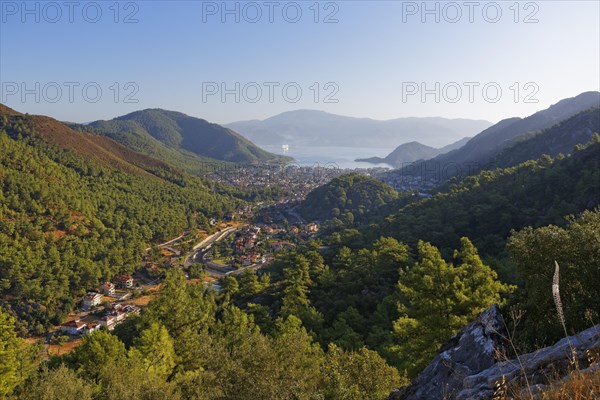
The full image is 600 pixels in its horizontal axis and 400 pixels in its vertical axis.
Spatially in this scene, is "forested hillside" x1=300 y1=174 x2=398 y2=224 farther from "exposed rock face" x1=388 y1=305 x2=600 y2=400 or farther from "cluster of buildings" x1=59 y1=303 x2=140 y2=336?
"exposed rock face" x1=388 y1=305 x2=600 y2=400

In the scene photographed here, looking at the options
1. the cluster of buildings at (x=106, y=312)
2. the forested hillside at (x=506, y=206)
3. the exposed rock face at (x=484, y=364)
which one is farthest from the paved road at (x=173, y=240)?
the exposed rock face at (x=484, y=364)

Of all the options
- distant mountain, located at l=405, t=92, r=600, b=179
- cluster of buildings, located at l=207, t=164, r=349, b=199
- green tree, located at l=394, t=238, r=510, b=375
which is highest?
distant mountain, located at l=405, t=92, r=600, b=179

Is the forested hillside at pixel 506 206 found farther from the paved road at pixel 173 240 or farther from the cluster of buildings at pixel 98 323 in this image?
the paved road at pixel 173 240

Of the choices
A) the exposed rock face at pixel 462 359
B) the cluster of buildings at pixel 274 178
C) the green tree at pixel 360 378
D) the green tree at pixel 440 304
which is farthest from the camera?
the cluster of buildings at pixel 274 178

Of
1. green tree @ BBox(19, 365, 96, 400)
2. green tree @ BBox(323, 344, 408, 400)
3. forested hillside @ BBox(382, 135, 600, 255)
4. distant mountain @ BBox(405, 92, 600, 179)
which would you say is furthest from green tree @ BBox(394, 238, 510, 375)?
distant mountain @ BBox(405, 92, 600, 179)

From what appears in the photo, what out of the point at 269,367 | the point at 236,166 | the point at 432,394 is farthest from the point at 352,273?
the point at 236,166

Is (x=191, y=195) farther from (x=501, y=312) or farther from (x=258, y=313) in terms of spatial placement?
(x=501, y=312)

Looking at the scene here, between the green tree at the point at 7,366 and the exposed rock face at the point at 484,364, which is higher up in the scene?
the exposed rock face at the point at 484,364

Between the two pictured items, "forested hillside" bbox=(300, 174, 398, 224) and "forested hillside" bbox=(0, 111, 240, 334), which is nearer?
"forested hillside" bbox=(0, 111, 240, 334)

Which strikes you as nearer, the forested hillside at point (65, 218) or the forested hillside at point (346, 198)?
the forested hillside at point (65, 218)
